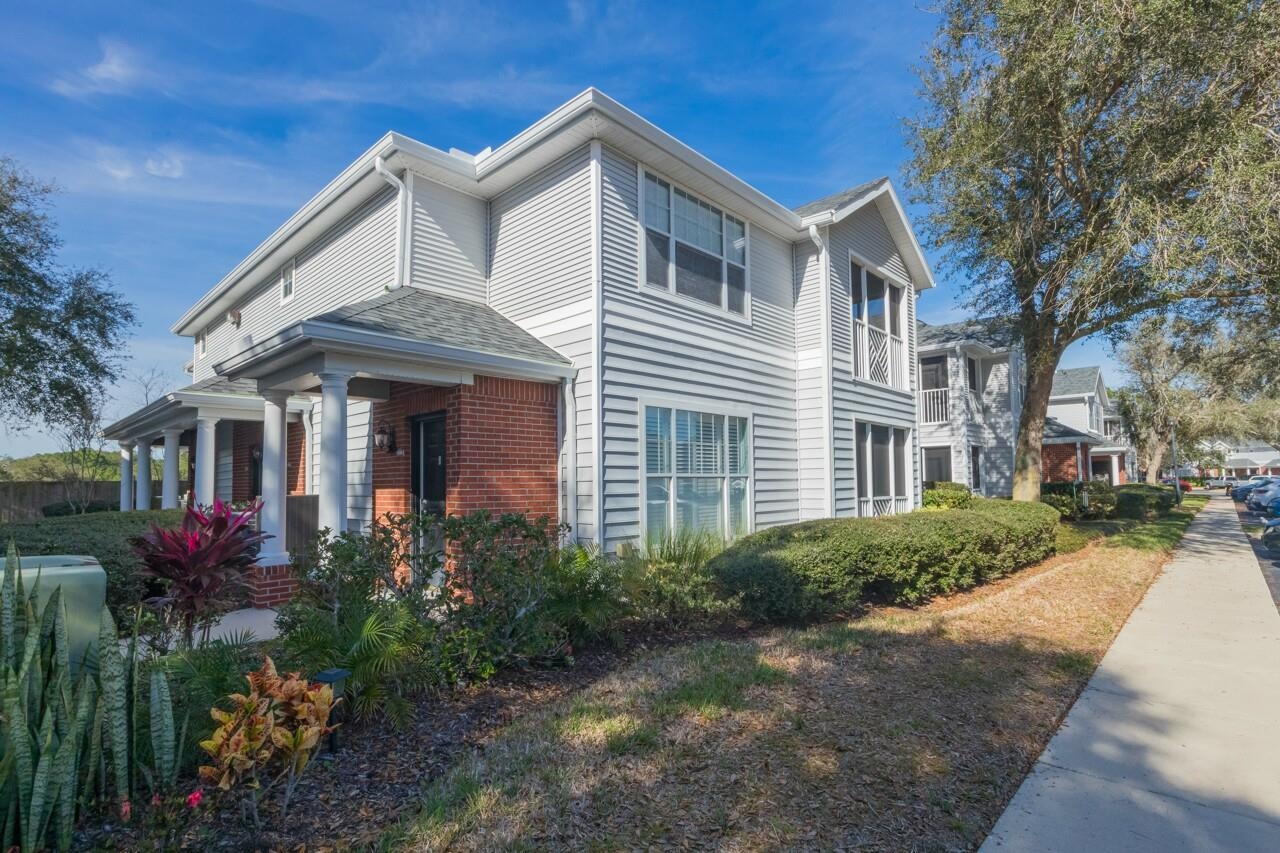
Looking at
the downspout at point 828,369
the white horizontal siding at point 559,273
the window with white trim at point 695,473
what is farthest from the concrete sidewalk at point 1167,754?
the white horizontal siding at point 559,273

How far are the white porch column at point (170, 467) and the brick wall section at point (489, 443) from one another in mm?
6478

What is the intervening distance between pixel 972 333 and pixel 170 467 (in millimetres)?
21368

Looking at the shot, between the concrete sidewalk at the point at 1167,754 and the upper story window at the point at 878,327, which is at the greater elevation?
the upper story window at the point at 878,327

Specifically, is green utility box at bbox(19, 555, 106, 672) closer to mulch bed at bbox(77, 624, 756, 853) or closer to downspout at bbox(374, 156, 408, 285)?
mulch bed at bbox(77, 624, 756, 853)

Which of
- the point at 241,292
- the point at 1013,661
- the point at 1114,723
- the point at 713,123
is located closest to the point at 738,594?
the point at 1013,661

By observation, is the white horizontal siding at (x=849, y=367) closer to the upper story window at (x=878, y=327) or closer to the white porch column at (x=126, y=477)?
the upper story window at (x=878, y=327)

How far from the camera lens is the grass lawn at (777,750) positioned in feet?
9.66

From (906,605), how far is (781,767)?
5.33m

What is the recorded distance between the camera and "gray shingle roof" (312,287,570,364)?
7105 mm

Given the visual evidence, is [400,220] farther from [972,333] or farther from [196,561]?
[972,333]

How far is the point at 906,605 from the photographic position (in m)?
8.17

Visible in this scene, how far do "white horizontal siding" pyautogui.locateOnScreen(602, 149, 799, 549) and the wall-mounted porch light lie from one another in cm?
305

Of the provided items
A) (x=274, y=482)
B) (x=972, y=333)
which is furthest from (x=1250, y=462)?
(x=274, y=482)

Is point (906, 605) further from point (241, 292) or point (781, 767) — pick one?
point (241, 292)
